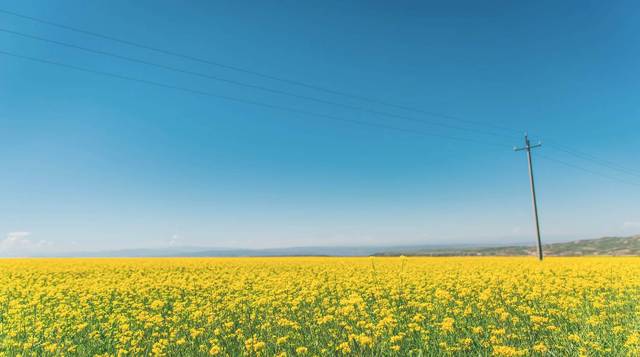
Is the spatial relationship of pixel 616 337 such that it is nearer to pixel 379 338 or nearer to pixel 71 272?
pixel 379 338

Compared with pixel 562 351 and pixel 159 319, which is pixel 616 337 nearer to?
pixel 562 351

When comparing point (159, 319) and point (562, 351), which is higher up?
point (159, 319)

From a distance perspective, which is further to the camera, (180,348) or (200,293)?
(200,293)

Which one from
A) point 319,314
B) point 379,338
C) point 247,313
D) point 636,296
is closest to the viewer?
point 379,338

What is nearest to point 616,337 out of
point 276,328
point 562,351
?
point 562,351

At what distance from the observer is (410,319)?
943 centimetres

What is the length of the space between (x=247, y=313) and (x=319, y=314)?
2225 mm

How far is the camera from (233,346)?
7.70 m

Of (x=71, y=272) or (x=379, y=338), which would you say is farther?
(x=71, y=272)

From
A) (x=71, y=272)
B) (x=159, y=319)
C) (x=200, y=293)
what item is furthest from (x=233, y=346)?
(x=71, y=272)

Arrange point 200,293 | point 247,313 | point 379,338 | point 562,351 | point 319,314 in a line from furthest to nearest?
1. point 200,293
2. point 247,313
3. point 319,314
4. point 379,338
5. point 562,351

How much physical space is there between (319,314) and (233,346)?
2349mm

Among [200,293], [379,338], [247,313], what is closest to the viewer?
[379,338]

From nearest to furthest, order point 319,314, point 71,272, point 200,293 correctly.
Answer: point 319,314 < point 200,293 < point 71,272
